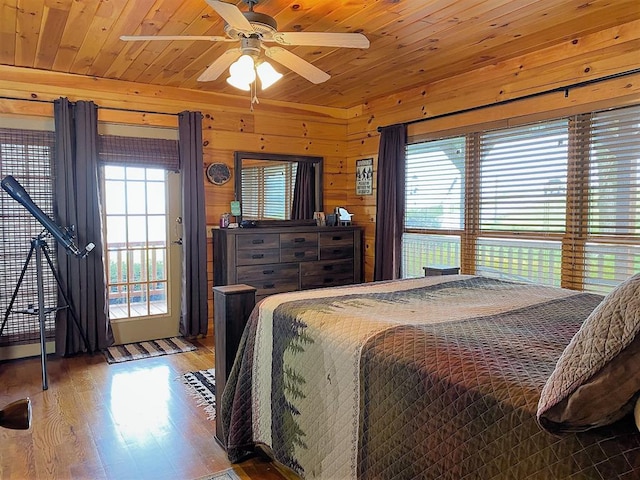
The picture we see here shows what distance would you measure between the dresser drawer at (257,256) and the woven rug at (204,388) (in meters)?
1.04

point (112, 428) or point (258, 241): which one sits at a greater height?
point (258, 241)

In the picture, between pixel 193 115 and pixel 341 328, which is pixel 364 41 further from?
pixel 193 115

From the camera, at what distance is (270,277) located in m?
4.35

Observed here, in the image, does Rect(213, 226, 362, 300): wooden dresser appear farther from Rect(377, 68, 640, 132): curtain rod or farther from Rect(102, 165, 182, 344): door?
Rect(377, 68, 640, 132): curtain rod

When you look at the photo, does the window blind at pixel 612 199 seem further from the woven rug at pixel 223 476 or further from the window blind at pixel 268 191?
the window blind at pixel 268 191

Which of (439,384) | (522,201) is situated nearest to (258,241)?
(522,201)

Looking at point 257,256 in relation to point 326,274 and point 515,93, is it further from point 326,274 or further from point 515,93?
point 515,93

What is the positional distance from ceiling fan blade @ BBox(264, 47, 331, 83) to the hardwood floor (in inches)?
79.7

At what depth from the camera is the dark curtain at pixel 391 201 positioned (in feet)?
14.4

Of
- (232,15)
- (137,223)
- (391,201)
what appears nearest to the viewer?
(232,15)

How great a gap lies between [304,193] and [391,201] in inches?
38.2

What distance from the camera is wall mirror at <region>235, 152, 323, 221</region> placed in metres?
4.59

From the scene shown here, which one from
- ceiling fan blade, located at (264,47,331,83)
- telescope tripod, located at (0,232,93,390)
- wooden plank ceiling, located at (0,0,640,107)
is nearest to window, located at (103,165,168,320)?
telescope tripod, located at (0,232,93,390)

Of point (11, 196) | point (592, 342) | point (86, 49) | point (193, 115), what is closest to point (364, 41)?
point (592, 342)
